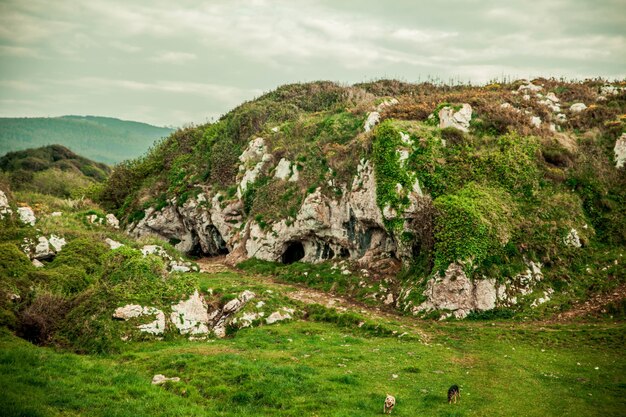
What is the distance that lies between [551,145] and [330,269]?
2011 cm

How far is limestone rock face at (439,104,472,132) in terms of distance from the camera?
36.8m

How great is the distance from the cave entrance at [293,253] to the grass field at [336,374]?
16.0 metres

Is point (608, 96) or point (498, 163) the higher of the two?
point (608, 96)

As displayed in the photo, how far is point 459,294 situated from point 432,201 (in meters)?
6.96

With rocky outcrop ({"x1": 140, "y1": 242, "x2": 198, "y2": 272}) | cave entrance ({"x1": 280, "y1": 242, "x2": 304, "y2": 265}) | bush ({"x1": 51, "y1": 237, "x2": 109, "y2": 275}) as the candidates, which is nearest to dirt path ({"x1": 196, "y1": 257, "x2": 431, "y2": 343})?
cave entrance ({"x1": 280, "y1": 242, "x2": 304, "y2": 265})

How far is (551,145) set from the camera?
117 ft

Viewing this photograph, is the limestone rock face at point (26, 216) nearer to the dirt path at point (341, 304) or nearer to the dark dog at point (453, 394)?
the dirt path at point (341, 304)

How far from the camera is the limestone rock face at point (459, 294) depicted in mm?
27250

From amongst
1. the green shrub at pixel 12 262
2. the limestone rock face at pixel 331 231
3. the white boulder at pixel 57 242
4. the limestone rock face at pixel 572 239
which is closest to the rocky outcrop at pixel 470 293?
the limestone rock face at pixel 572 239

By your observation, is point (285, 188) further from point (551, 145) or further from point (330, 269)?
point (551, 145)

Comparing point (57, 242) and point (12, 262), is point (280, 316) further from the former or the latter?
point (57, 242)

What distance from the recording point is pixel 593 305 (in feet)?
85.9

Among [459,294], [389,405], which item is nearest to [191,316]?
[389,405]

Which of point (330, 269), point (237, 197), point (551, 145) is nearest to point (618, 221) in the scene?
point (551, 145)
